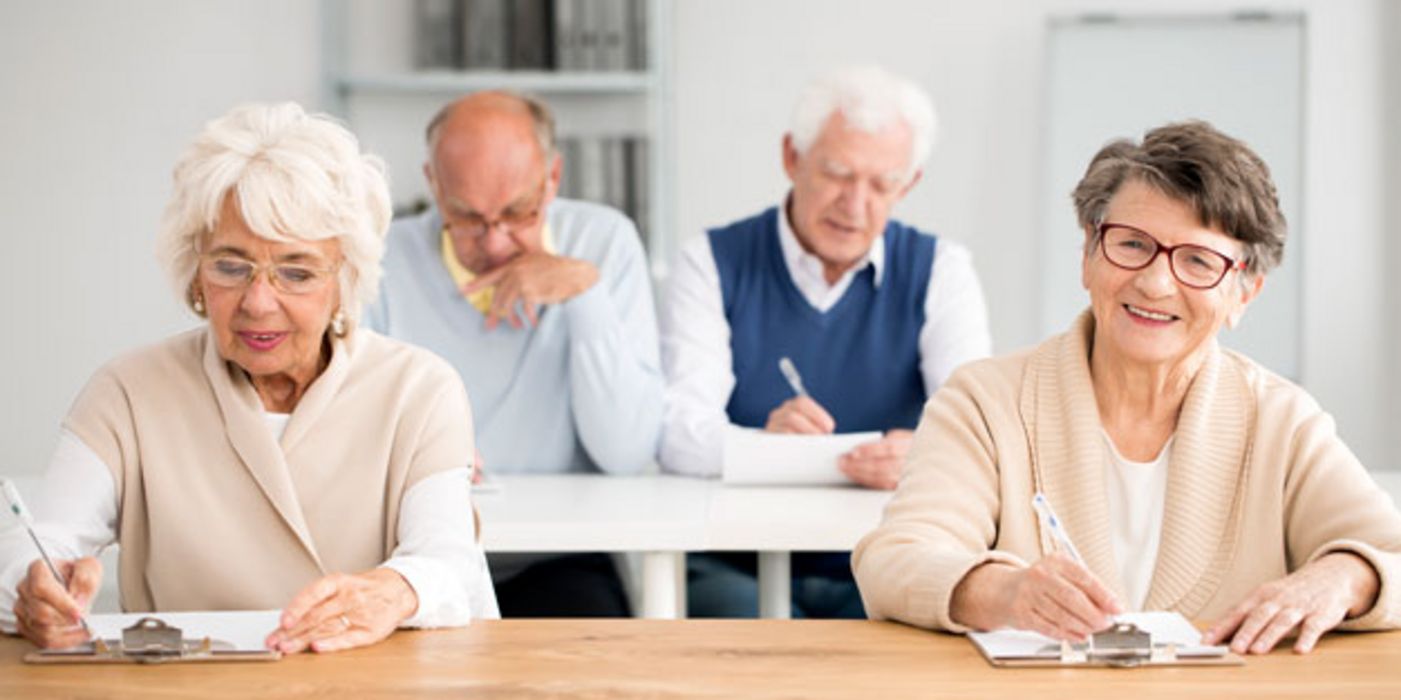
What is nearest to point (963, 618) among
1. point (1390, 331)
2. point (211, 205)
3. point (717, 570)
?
point (211, 205)

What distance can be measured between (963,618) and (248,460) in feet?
2.86

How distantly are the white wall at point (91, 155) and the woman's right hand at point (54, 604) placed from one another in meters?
3.64

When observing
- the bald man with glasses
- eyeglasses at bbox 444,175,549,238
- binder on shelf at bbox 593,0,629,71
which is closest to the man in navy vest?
the bald man with glasses

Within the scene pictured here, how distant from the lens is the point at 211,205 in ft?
6.67

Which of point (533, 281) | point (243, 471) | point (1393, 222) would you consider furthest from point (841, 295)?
point (1393, 222)

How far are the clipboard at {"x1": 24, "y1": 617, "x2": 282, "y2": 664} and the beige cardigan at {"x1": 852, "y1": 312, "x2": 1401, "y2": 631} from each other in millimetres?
681

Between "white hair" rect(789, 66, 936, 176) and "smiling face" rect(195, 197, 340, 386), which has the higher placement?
"white hair" rect(789, 66, 936, 176)

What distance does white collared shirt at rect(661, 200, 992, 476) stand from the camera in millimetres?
3406

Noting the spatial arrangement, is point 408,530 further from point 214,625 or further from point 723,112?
point 723,112

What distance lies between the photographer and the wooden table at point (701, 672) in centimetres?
160

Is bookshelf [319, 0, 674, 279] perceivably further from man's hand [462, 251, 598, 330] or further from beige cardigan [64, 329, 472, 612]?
beige cardigan [64, 329, 472, 612]

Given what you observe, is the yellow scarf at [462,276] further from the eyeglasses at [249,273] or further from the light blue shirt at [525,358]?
the eyeglasses at [249,273]

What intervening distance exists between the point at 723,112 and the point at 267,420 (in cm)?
322

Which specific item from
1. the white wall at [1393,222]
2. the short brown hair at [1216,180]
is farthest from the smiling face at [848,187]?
the white wall at [1393,222]
